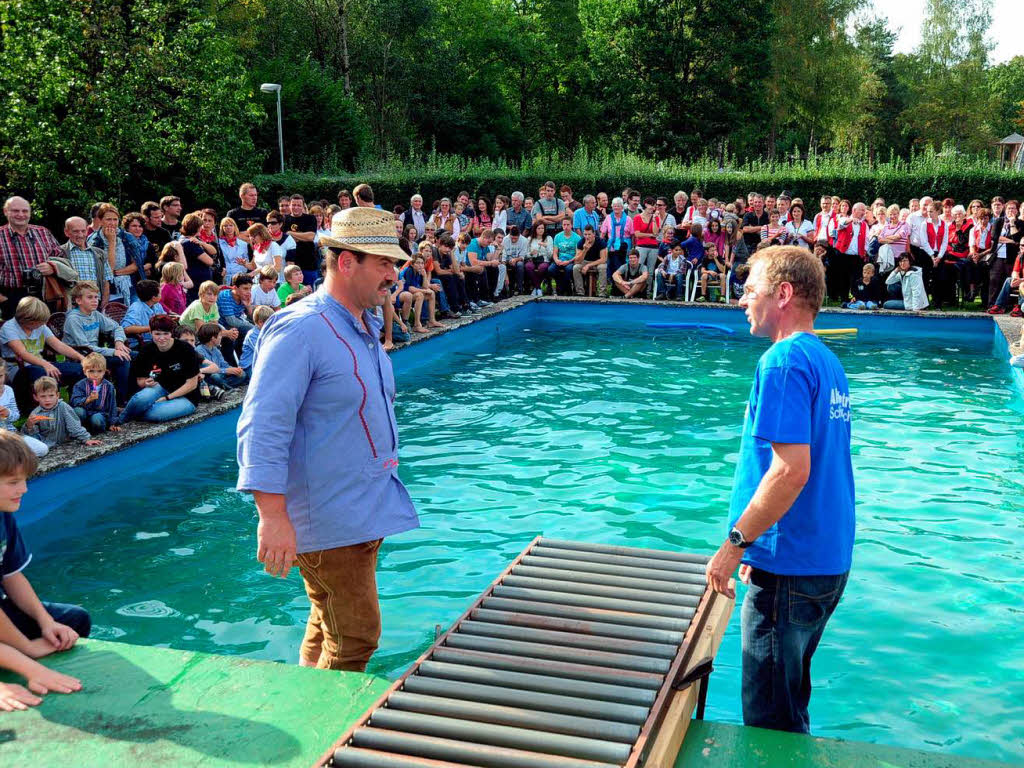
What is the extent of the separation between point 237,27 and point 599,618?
4039 centimetres

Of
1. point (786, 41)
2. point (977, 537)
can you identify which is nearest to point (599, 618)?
point (977, 537)

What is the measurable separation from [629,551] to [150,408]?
5652 mm

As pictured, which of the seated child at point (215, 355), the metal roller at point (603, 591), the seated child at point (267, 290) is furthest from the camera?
the seated child at point (267, 290)

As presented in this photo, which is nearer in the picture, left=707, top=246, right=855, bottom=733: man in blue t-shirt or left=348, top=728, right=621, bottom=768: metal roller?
left=348, top=728, right=621, bottom=768: metal roller

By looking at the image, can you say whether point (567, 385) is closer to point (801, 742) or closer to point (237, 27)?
point (801, 742)

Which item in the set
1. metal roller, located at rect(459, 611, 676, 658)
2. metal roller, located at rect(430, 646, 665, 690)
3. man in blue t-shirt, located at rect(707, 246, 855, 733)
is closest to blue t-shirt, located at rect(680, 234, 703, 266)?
metal roller, located at rect(459, 611, 676, 658)

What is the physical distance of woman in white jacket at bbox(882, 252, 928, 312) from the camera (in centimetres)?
1577

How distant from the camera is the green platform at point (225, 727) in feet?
9.62

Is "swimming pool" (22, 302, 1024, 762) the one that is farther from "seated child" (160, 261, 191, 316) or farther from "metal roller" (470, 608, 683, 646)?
"seated child" (160, 261, 191, 316)

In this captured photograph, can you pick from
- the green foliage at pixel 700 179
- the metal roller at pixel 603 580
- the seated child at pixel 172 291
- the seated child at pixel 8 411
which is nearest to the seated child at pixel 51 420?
the seated child at pixel 8 411

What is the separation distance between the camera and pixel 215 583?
19.4ft

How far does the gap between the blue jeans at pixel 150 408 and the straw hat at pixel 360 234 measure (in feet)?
19.6

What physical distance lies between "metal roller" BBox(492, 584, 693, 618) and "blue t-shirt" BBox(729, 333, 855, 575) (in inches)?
30.0

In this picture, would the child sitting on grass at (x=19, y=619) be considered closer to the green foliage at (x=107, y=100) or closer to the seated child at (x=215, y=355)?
the seated child at (x=215, y=355)
